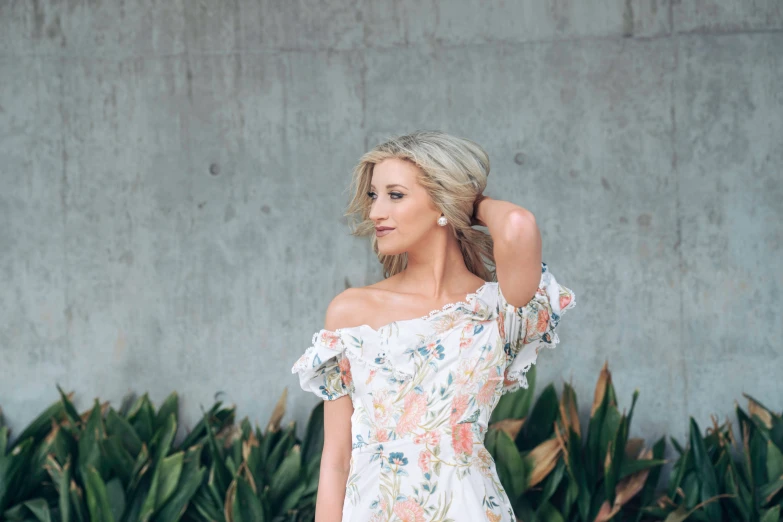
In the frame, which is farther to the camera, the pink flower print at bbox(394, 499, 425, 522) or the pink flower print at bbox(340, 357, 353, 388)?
the pink flower print at bbox(340, 357, 353, 388)

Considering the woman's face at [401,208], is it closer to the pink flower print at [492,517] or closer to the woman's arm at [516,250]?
the woman's arm at [516,250]

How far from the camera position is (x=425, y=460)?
66.2 inches

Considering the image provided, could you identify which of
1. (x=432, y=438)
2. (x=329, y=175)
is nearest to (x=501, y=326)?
(x=432, y=438)

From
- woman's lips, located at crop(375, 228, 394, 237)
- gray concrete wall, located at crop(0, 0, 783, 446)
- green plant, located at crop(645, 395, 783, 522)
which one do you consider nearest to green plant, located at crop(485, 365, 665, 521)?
green plant, located at crop(645, 395, 783, 522)

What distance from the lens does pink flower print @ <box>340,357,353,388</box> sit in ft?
5.93

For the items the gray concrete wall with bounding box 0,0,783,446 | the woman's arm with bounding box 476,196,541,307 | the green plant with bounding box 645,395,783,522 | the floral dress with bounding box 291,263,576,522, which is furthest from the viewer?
the gray concrete wall with bounding box 0,0,783,446

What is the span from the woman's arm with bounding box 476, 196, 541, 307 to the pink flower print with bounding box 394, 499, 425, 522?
0.45m

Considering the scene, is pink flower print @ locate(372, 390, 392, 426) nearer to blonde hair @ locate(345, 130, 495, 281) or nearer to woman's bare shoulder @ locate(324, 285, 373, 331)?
woman's bare shoulder @ locate(324, 285, 373, 331)

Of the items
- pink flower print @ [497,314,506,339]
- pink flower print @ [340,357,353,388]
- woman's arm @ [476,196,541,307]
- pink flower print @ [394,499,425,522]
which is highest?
woman's arm @ [476,196,541,307]

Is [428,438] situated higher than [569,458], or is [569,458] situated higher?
[428,438]

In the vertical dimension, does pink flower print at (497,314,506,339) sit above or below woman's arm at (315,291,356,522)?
above

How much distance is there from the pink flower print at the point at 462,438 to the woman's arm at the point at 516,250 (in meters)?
0.28

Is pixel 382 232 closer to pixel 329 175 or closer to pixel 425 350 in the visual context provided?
pixel 425 350

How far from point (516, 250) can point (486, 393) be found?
1.13 feet
